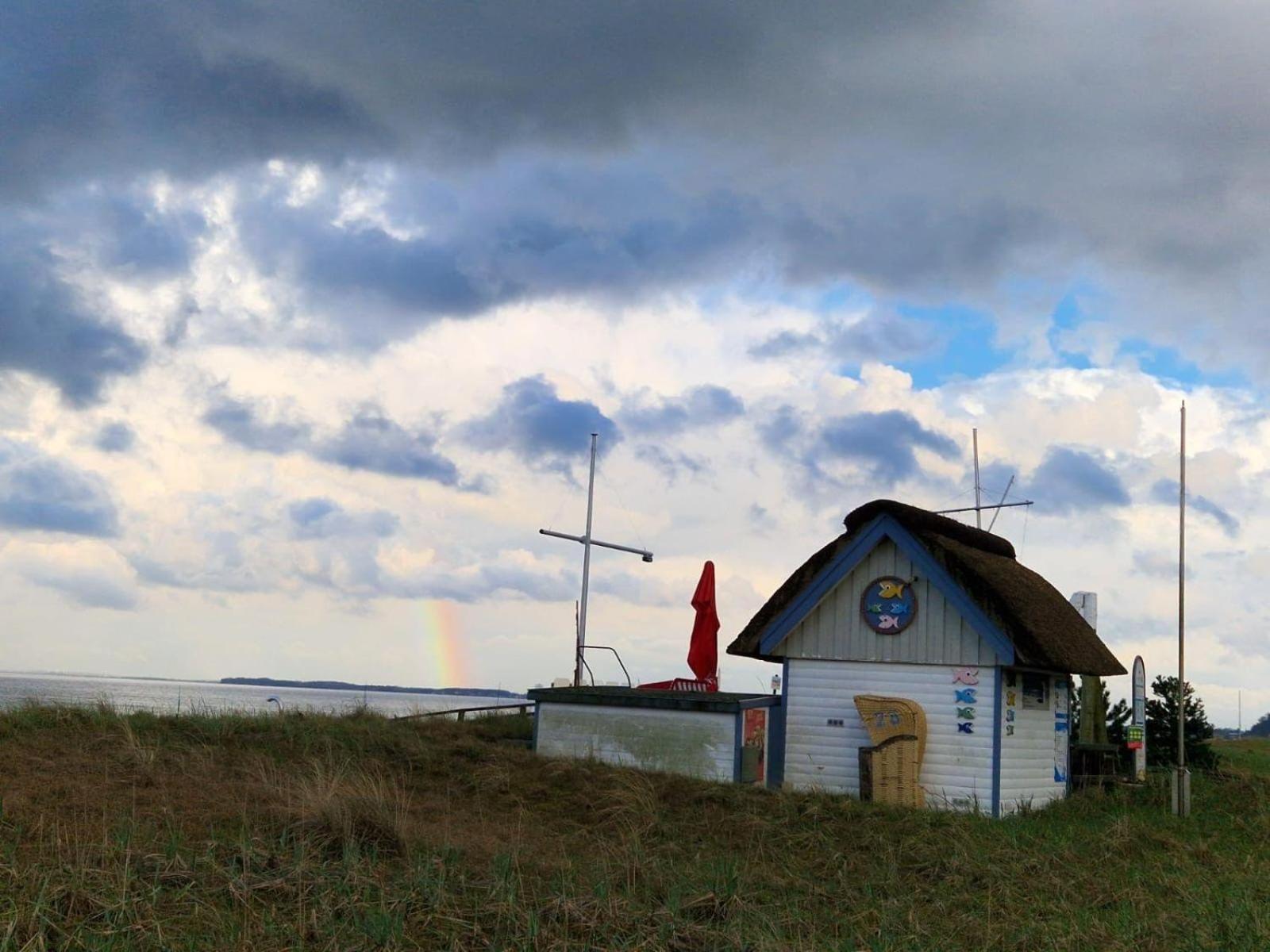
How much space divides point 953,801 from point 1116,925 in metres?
9.15

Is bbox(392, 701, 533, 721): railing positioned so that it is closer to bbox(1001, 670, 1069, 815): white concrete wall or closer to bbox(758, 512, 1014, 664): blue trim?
bbox(758, 512, 1014, 664): blue trim

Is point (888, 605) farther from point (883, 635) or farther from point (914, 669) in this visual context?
point (914, 669)

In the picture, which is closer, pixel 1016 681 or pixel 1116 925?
pixel 1116 925

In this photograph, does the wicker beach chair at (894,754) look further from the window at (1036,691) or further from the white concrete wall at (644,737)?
the white concrete wall at (644,737)

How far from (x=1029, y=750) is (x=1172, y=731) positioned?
9.67m

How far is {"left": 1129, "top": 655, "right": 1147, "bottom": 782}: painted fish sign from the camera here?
23531 mm

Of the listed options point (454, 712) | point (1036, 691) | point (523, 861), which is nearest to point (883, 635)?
point (1036, 691)

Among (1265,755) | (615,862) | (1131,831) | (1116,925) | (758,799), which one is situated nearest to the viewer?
(1116,925)

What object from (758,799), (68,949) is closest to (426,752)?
(758,799)

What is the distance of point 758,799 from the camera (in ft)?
63.7

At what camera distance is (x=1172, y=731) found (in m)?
30.0

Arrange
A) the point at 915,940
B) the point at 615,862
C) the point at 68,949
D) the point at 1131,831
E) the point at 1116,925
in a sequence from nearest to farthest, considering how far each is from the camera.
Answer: the point at 68,949
the point at 915,940
the point at 1116,925
the point at 615,862
the point at 1131,831

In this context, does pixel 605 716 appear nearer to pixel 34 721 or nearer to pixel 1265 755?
pixel 34 721

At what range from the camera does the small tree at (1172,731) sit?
29.6m
